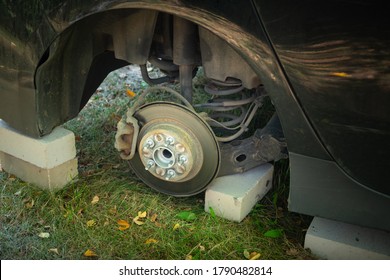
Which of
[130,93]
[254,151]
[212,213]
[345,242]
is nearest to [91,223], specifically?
[212,213]

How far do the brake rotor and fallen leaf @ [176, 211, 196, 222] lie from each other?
4.4 inches

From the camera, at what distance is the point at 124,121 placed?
2768 millimetres

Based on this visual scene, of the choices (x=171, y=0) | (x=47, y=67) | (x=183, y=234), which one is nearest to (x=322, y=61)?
(x=171, y=0)

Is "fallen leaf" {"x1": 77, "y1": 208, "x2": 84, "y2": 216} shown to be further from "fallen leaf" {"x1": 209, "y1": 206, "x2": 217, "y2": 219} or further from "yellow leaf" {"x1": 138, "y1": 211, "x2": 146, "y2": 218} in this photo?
"fallen leaf" {"x1": 209, "y1": 206, "x2": 217, "y2": 219}

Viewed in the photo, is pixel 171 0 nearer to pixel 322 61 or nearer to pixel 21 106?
pixel 322 61

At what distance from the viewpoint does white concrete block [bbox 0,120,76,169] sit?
280cm

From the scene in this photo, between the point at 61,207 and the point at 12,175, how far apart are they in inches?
19.4

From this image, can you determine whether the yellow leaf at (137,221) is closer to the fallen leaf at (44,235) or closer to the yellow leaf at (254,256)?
the fallen leaf at (44,235)

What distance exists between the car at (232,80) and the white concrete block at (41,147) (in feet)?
0.25

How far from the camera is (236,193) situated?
2.67 meters

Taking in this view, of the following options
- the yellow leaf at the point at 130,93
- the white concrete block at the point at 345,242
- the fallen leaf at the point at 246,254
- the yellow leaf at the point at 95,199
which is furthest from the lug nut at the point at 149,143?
the yellow leaf at the point at 130,93

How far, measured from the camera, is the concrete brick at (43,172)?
292 centimetres

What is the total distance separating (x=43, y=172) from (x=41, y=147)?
0.60 feet

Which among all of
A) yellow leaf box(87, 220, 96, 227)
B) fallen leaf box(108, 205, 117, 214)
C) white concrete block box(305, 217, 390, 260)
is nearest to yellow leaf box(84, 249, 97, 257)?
yellow leaf box(87, 220, 96, 227)
